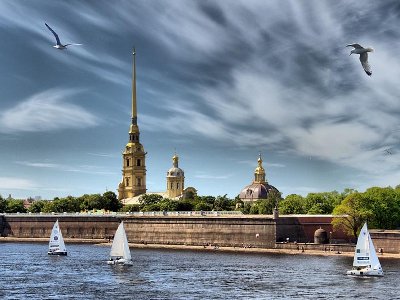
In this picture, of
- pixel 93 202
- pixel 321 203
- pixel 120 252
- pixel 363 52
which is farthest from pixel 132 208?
pixel 363 52

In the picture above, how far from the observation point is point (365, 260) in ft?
268

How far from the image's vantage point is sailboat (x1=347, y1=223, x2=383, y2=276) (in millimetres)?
79250

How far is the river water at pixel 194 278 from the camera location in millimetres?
64812

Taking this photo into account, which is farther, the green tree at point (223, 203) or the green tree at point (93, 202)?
the green tree at point (93, 202)

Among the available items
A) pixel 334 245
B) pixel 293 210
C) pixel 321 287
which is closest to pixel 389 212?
pixel 334 245

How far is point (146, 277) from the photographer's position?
78.3 meters

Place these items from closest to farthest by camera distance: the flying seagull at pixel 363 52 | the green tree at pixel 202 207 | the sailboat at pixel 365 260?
1. the flying seagull at pixel 363 52
2. the sailboat at pixel 365 260
3. the green tree at pixel 202 207

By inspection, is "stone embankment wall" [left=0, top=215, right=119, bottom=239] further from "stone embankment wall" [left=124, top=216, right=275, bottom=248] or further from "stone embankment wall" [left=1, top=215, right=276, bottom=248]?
"stone embankment wall" [left=124, top=216, right=275, bottom=248]

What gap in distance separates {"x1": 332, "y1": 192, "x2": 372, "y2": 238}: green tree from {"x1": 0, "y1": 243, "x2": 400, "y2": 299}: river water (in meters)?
9.87

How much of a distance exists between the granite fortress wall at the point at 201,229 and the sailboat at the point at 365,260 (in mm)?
19775

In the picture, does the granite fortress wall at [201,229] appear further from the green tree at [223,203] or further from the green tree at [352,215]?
the green tree at [223,203]

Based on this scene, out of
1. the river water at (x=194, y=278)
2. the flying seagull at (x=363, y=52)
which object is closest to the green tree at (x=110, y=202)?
the river water at (x=194, y=278)

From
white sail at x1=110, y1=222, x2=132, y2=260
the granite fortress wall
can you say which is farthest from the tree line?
white sail at x1=110, y1=222, x2=132, y2=260

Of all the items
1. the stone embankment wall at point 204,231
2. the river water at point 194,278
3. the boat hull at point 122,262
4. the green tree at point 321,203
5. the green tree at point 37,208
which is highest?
the green tree at point 37,208
